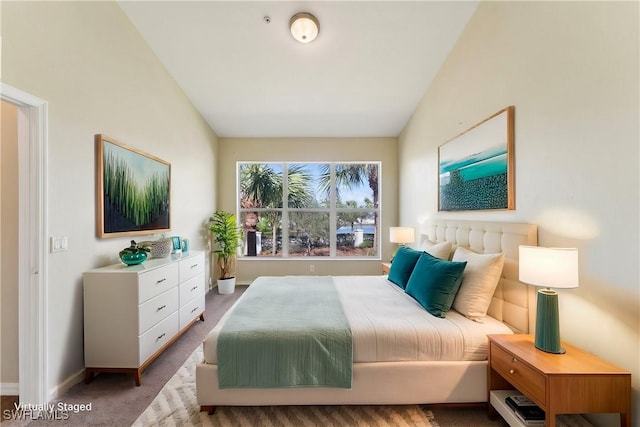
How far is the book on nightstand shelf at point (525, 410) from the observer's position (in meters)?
1.42

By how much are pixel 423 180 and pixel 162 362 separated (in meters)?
3.55

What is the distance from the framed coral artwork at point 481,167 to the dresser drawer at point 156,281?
2.88 metres

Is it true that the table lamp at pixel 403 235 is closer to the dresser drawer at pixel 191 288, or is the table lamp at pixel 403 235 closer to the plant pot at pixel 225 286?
the dresser drawer at pixel 191 288

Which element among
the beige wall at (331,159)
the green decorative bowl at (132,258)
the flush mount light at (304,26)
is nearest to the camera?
the green decorative bowl at (132,258)

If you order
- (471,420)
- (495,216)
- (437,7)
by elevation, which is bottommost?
(471,420)

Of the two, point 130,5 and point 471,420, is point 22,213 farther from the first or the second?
point 471,420

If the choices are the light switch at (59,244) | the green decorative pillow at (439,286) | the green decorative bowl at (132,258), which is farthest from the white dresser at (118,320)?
the green decorative pillow at (439,286)

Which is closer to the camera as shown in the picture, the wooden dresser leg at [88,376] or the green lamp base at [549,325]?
the green lamp base at [549,325]

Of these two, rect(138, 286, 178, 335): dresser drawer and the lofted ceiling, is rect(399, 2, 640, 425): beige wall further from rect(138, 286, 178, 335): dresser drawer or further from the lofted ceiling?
rect(138, 286, 178, 335): dresser drawer

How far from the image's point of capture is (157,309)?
2.31 metres

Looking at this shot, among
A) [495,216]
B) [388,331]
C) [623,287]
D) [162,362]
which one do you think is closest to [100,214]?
[162,362]

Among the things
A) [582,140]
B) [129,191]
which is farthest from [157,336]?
[582,140]

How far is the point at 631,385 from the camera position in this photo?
1.32m

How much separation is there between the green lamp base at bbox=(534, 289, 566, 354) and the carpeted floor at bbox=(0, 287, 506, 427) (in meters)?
0.60
